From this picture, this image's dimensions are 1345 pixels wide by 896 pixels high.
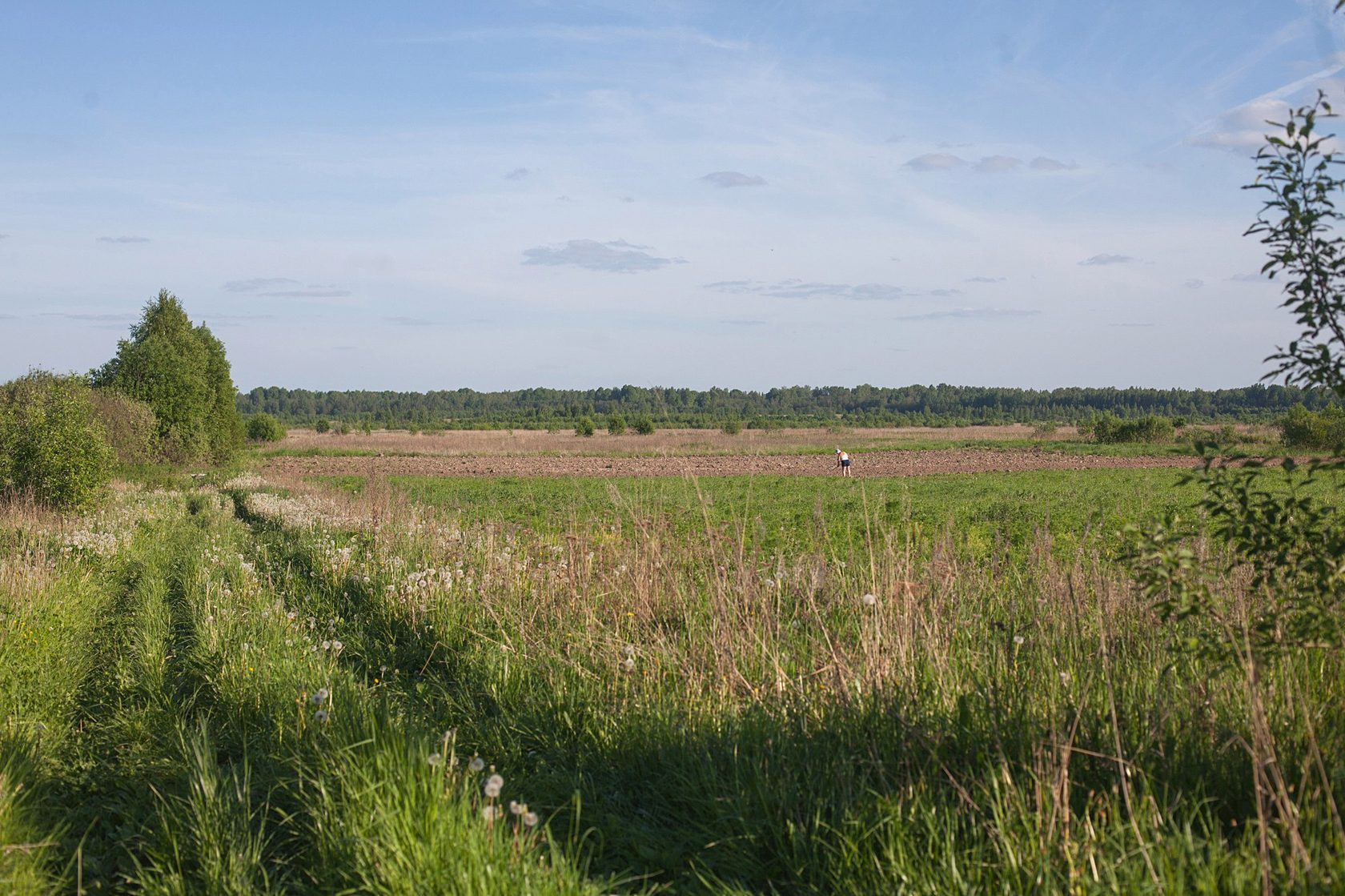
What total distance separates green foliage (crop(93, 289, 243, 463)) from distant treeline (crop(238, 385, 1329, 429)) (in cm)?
4231

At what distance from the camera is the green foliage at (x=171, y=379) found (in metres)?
42.2

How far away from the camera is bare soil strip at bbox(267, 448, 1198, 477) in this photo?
38.8m

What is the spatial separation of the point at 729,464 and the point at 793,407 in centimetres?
9891

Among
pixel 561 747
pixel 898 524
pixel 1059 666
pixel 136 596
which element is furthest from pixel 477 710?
pixel 898 524

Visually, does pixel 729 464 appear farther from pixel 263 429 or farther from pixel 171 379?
pixel 263 429

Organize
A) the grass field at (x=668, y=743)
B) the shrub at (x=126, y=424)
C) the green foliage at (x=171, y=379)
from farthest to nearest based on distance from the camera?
the green foliage at (x=171, y=379) < the shrub at (x=126, y=424) < the grass field at (x=668, y=743)

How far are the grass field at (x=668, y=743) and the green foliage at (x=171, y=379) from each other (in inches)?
1505

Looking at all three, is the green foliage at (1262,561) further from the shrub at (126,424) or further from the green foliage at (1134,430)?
the green foliage at (1134,430)

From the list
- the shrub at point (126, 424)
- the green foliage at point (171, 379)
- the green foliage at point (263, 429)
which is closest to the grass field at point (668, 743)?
the shrub at point (126, 424)

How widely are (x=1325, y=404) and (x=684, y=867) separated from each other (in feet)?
10.8

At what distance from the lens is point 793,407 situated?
5650 inches

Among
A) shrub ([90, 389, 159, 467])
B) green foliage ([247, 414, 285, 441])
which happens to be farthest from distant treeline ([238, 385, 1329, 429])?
shrub ([90, 389, 159, 467])

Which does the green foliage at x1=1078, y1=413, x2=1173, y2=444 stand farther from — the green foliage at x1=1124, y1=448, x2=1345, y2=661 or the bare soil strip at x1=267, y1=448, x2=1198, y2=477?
the green foliage at x1=1124, y1=448, x2=1345, y2=661

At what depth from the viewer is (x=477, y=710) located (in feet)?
18.7
